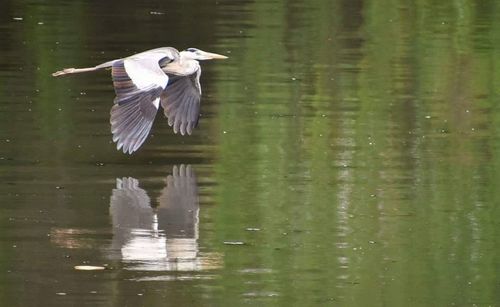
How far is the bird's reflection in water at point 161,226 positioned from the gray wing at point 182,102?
23.7 inches

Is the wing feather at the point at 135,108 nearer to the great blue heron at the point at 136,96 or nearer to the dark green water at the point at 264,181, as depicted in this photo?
the great blue heron at the point at 136,96

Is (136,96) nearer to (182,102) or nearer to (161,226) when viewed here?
(182,102)

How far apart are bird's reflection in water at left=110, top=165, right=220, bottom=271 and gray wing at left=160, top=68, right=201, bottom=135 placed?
1.97 feet

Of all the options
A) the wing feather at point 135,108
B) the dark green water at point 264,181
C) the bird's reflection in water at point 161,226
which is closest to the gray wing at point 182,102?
the dark green water at point 264,181

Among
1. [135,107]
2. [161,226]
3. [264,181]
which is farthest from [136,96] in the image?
[161,226]

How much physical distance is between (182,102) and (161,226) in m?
2.49

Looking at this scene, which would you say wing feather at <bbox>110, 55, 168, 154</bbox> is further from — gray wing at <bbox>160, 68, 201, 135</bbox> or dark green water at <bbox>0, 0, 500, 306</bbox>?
gray wing at <bbox>160, 68, 201, 135</bbox>

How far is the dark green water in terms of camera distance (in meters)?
8.17

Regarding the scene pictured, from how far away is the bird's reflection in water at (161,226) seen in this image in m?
8.55

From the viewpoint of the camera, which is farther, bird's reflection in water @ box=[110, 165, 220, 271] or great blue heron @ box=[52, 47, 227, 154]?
great blue heron @ box=[52, 47, 227, 154]

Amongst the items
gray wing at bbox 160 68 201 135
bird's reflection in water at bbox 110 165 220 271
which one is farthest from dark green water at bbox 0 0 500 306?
gray wing at bbox 160 68 201 135

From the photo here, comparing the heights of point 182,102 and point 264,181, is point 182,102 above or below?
above

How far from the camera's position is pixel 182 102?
1184cm

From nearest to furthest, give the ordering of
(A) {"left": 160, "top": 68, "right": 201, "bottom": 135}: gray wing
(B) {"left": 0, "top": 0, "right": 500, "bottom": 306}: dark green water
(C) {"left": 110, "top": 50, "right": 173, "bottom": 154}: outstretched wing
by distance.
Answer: (B) {"left": 0, "top": 0, "right": 500, "bottom": 306}: dark green water
(C) {"left": 110, "top": 50, "right": 173, "bottom": 154}: outstretched wing
(A) {"left": 160, "top": 68, "right": 201, "bottom": 135}: gray wing
